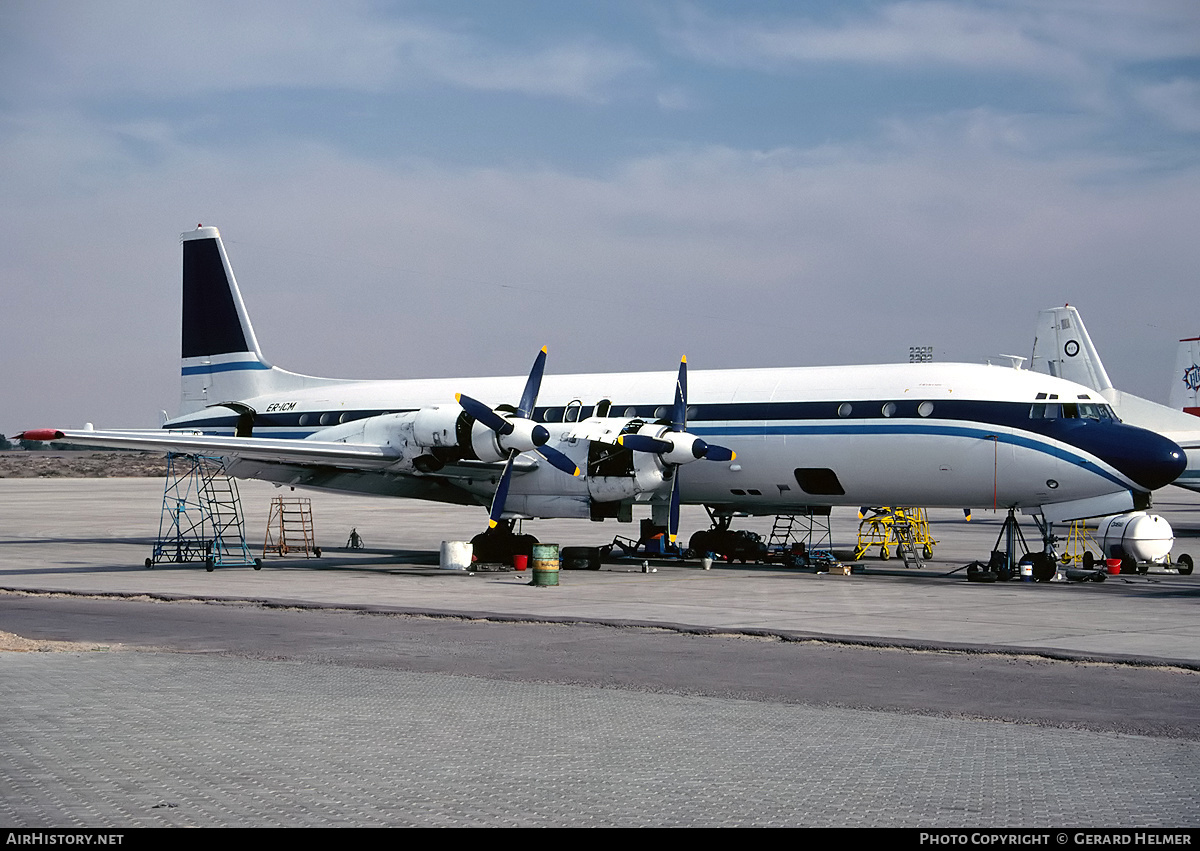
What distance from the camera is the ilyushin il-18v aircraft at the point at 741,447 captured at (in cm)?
2425

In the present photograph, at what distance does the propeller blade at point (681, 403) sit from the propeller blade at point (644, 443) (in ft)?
3.78

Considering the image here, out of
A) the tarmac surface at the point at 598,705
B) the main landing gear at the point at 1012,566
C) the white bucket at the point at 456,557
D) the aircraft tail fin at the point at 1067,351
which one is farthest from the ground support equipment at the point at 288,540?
the aircraft tail fin at the point at 1067,351

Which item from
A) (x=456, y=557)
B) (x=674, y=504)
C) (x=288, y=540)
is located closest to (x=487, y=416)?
(x=456, y=557)

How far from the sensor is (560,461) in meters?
25.9

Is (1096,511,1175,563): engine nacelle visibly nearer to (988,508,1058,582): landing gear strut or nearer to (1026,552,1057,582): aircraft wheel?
(988,508,1058,582): landing gear strut

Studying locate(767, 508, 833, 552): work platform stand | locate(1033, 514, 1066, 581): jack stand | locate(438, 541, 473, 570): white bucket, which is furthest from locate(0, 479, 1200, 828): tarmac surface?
locate(767, 508, 833, 552): work platform stand

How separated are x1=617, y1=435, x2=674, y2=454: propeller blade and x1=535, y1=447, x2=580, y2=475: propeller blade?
1.21m

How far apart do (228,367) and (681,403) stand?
50.1 feet

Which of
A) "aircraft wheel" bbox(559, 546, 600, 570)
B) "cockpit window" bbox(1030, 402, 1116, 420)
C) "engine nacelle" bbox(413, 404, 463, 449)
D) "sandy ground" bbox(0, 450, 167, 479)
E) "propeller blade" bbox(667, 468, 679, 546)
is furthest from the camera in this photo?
"sandy ground" bbox(0, 450, 167, 479)

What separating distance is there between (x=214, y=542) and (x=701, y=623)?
1525 centimetres

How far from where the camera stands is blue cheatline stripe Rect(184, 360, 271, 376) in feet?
114

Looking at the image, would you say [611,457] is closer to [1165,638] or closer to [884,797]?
[1165,638]

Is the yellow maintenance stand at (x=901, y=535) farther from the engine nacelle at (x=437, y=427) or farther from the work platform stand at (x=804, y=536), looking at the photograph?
the engine nacelle at (x=437, y=427)
